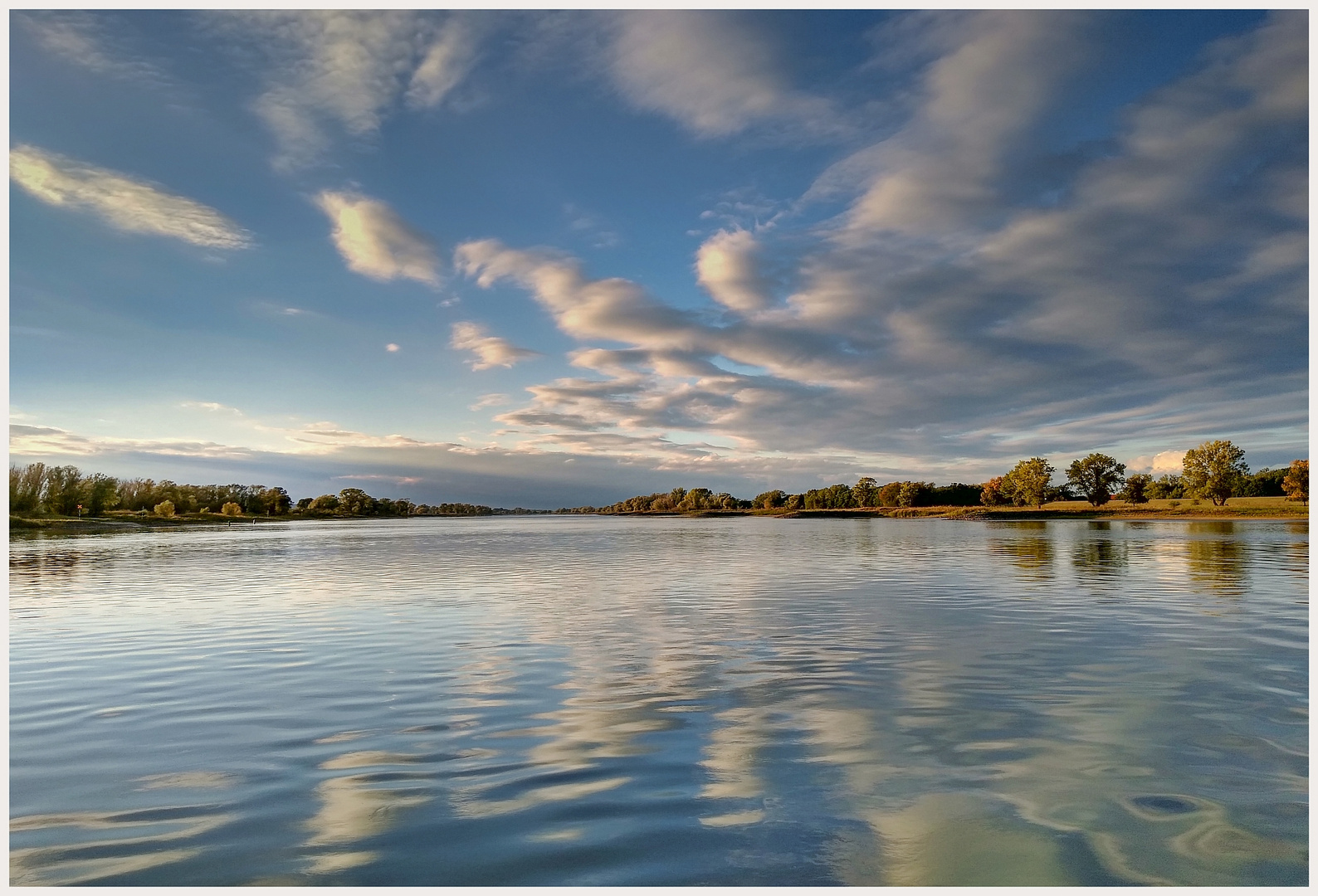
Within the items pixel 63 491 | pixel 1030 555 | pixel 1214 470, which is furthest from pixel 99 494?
pixel 1214 470

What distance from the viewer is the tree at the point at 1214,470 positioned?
168000 millimetres

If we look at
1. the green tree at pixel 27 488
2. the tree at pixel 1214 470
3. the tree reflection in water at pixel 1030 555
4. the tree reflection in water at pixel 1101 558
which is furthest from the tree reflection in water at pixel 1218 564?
the green tree at pixel 27 488

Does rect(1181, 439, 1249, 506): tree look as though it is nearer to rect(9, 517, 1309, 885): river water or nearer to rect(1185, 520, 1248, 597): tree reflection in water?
→ rect(1185, 520, 1248, 597): tree reflection in water

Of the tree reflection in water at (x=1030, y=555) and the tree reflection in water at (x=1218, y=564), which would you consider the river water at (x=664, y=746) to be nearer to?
the tree reflection in water at (x=1218, y=564)

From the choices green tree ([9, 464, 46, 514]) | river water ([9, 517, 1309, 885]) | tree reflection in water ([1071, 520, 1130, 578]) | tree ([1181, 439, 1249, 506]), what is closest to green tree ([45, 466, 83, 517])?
green tree ([9, 464, 46, 514])

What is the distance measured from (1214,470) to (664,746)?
20799 centimetres

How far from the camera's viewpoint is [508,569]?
44.9 m

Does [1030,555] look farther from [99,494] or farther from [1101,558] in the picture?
[99,494]

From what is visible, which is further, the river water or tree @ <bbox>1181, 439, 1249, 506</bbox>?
tree @ <bbox>1181, 439, 1249, 506</bbox>

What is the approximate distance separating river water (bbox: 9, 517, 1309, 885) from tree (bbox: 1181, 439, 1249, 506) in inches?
7049

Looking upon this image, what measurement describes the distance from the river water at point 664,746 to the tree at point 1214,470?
17904cm

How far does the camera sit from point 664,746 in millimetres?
10750

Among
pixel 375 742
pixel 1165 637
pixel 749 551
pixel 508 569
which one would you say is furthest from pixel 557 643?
pixel 749 551

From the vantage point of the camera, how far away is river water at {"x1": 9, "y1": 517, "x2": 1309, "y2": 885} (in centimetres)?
740
